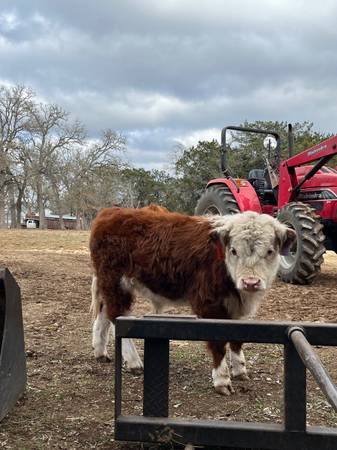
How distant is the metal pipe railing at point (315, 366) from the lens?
1874 millimetres

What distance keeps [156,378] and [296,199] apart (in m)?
7.49

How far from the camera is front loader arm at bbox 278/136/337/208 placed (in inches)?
360

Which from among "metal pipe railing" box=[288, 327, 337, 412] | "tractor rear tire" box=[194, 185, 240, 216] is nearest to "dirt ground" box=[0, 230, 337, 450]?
"metal pipe railing" box=[288, 327, 337, 412]

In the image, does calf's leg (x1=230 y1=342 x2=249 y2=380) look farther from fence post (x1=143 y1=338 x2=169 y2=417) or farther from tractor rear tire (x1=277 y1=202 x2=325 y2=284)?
tractor rear tire (x1=277 y1=202 x2=325 y2=284)

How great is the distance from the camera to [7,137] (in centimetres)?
5322

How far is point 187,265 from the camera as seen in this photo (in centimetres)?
449

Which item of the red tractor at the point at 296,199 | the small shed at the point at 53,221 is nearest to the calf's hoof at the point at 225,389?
the red tractor at the point at 296,199

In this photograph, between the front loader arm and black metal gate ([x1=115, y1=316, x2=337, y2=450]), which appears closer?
black metal gate ([x1=115, y1=316, x2=337, y2=450])

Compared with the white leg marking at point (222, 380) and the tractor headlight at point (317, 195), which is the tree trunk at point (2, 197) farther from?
the white leg marking at point (222, 380)

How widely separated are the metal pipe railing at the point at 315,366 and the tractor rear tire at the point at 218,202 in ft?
24.3

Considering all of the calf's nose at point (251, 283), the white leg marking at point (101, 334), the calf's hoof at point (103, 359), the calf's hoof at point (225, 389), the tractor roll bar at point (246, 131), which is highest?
the tractor roll bar at point (246, 131)

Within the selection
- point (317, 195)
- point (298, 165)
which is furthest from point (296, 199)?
point (298, 165)

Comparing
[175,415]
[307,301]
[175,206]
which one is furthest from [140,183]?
Result: [175,415]

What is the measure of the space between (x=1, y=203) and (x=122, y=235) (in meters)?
53.1
